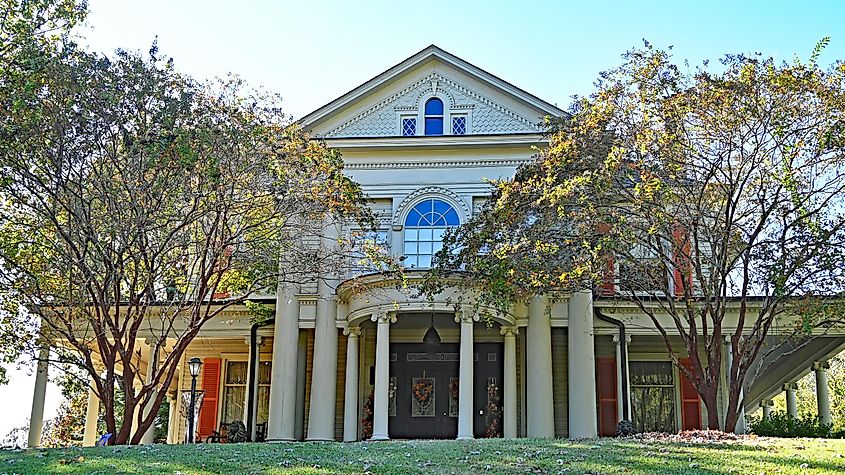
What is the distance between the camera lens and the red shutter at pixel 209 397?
83.2 feet

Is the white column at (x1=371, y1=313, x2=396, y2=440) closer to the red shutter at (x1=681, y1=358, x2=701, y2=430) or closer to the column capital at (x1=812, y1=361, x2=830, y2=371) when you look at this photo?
the red shutter at (x1=681, y1=358, x2=701, y2=430)

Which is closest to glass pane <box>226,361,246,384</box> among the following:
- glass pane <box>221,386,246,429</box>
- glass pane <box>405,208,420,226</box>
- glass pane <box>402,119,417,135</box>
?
glass pane <box>221,386,246,429</box>

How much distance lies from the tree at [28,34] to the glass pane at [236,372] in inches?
452

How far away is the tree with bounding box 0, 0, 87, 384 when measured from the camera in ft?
52.7

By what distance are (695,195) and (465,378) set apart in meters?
6.27

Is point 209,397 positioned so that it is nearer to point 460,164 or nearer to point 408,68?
point 460,164

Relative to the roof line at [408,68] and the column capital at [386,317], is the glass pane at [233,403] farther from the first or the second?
the roof line at [408,68]

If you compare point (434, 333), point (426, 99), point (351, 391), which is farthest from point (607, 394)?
point (426, 99)

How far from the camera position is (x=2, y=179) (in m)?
16.2

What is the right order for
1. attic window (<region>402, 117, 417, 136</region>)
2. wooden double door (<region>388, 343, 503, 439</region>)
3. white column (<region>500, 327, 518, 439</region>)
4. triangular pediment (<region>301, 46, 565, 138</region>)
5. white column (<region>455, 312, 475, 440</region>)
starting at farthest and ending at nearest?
attic window (<region>402, 117, 417, 136</region>)
triangular pediment (<region>301, 46, 565, 138</region>)
wooden double door (<region>388, 343, 503, 439</region>)
white column (<region>500, 327, 518, 439</region>)
white column (<region>455, 312, 475, 440</region>)

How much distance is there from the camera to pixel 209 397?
2580cm

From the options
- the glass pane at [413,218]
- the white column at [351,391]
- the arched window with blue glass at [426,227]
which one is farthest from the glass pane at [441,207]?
the white column at [351,391]

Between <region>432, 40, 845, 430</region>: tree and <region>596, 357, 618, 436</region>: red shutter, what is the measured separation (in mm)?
5356

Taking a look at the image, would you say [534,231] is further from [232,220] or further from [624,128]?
[232,220]
